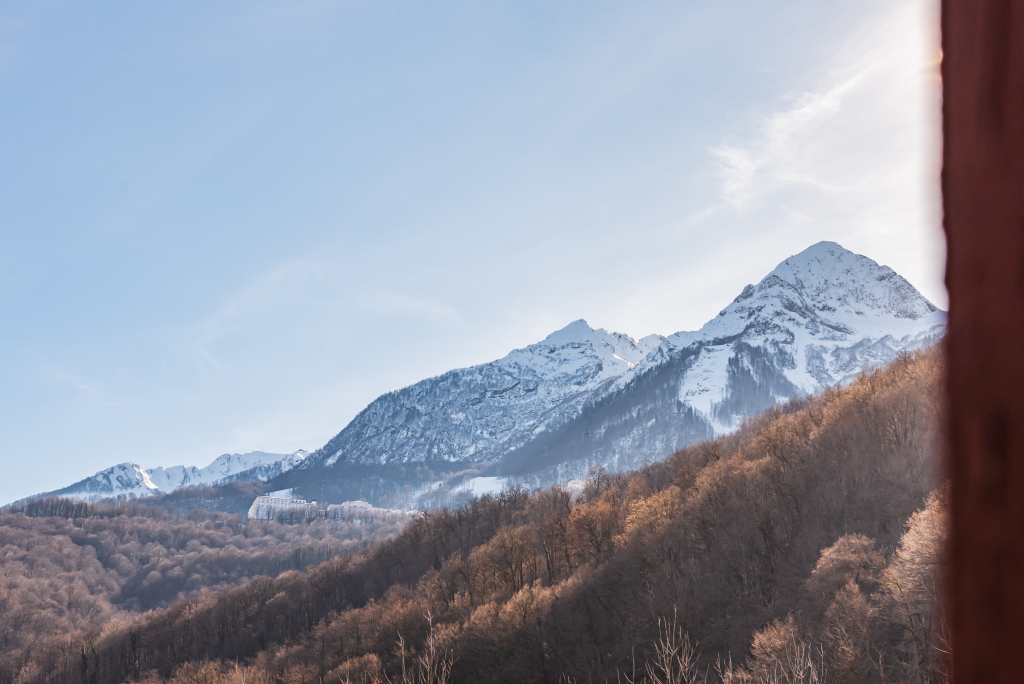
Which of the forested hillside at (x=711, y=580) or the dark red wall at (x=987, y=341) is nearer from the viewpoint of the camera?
the dark red wall at (x=987, y=341)

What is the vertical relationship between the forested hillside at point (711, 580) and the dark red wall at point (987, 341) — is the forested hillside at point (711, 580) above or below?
below

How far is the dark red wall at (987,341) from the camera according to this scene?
83cm

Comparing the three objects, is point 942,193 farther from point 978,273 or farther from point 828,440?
point 828,440

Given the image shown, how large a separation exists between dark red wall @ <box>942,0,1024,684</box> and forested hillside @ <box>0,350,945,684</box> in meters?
36.5

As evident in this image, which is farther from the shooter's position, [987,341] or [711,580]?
[711,580]

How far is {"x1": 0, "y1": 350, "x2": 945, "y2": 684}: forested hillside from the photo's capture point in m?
39.4

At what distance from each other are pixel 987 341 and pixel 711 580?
6377 centimetres

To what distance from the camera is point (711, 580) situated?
58562 mm

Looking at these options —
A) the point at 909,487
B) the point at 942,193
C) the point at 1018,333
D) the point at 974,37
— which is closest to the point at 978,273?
the point at 1018,333

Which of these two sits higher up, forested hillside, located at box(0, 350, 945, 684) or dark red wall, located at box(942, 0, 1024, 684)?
dark red wall, located at box(942, 0, 1024, 684)

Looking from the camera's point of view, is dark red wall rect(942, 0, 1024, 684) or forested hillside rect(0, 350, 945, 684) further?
forested hillside rect(0, 350, 945, 684)

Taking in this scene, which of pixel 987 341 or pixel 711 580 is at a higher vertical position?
pixel 987 341

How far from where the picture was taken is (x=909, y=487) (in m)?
53.0

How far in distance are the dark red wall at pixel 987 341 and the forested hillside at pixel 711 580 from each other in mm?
36549
